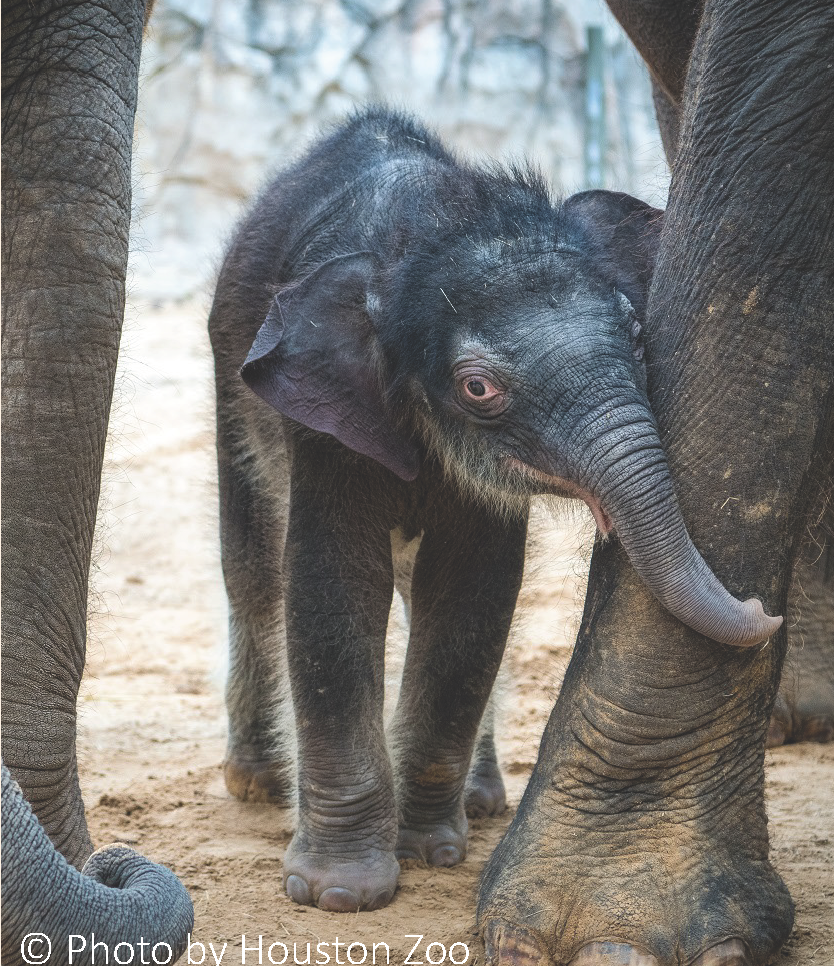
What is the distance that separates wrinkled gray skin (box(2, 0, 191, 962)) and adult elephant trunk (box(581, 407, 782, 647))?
3.20 ft

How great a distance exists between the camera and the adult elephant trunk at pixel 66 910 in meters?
1.81

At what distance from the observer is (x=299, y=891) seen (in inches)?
136

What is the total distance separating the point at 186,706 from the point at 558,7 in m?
13.8

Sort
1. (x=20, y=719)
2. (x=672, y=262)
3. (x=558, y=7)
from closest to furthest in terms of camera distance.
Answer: (x=20, y=719), (x=672, y=262), (x=558, y=7)

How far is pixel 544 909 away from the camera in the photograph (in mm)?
2744

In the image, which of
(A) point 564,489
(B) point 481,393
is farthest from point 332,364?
(A) point 564,489

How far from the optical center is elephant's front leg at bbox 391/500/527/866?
12.2ft

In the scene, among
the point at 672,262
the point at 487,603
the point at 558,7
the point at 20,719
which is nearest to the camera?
the point at 20,719

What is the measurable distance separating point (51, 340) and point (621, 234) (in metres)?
1.46

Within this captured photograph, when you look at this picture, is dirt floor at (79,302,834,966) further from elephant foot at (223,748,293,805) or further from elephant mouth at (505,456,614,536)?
elephant mouth at (505,456,614,536)

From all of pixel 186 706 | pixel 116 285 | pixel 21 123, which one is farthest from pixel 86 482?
pixel 186 706

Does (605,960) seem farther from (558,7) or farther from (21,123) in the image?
(558,7)

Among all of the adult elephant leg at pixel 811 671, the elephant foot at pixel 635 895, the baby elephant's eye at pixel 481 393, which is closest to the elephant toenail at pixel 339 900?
the elephant foot at pixel 635 895

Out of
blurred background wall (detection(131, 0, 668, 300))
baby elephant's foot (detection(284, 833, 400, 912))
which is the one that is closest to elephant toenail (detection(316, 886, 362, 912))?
baby elephant's foot (detection(284, 833, 400, 912))
